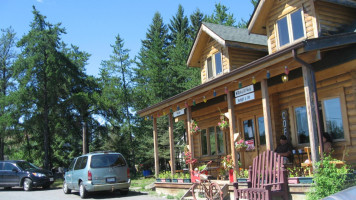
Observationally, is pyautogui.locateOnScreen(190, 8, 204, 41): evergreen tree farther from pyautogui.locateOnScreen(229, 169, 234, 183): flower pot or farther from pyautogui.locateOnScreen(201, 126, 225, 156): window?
pyautogui.locateOnScreen(229, 169, 234, 183): flower pot

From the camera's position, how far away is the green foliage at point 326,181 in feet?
24.0

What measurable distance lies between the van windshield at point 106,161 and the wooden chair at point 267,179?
6.51m

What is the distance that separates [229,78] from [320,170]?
400 centimetres

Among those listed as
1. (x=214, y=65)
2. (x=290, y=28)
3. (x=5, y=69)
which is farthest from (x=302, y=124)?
(x=5, y=69)

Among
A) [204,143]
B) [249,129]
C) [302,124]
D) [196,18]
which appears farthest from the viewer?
[196,18]

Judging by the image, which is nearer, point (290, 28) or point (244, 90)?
point (244, 90)

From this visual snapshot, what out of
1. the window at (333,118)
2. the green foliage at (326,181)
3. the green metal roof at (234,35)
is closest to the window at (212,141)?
the green metal roof at (234,35)

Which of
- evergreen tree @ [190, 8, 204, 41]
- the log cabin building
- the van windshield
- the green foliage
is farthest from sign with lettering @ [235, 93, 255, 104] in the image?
evergreen tree @ [190, 8, 204, 41]

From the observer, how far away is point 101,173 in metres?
13.0

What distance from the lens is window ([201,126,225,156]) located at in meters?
16.4

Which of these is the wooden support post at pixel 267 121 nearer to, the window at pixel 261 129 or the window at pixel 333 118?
the window at pixel 333 118

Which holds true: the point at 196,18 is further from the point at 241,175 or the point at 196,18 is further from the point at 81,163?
the point at 241,175

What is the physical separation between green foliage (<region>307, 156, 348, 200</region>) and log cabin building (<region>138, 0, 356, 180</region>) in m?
0.36

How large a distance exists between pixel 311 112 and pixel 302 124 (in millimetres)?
3520
